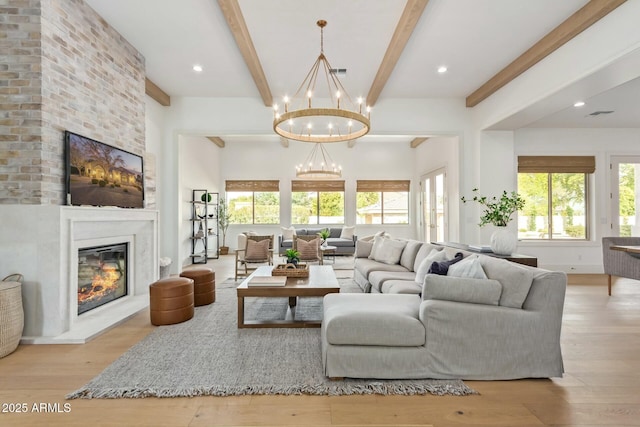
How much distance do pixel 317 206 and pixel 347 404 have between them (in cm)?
844

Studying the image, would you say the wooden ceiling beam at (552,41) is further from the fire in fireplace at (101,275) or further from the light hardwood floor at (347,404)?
the fire in fireplace at (101,275)

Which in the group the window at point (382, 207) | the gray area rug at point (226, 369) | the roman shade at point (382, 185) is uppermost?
the roman shade at point (382, 185)

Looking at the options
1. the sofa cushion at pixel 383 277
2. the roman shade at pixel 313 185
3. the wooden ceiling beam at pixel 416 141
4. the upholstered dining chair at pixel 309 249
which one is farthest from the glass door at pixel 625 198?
the roman shade at pixel 313 185

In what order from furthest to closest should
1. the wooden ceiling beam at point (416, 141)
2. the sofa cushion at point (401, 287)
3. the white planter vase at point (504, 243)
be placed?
the wooden ceiling beam at point (416, 141) → the white planter vase at point (504, 243) → the sofa cushion at point (401, 287)

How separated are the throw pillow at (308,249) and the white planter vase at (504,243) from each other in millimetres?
3183

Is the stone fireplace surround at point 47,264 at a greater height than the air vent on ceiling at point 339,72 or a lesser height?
lesser

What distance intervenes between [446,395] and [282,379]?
1106mm

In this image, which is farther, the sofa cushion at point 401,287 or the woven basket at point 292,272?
the woven basket at point 292,272

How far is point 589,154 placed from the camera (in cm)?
635

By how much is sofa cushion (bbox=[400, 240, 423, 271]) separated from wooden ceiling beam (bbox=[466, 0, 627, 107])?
2912 millimetres

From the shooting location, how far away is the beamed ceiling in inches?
130

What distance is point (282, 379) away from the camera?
7.09 ft

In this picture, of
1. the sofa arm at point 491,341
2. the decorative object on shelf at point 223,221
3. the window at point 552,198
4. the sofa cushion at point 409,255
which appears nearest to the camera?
the sofa arm at point 491,341

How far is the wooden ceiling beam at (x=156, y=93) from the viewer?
5.12 m
